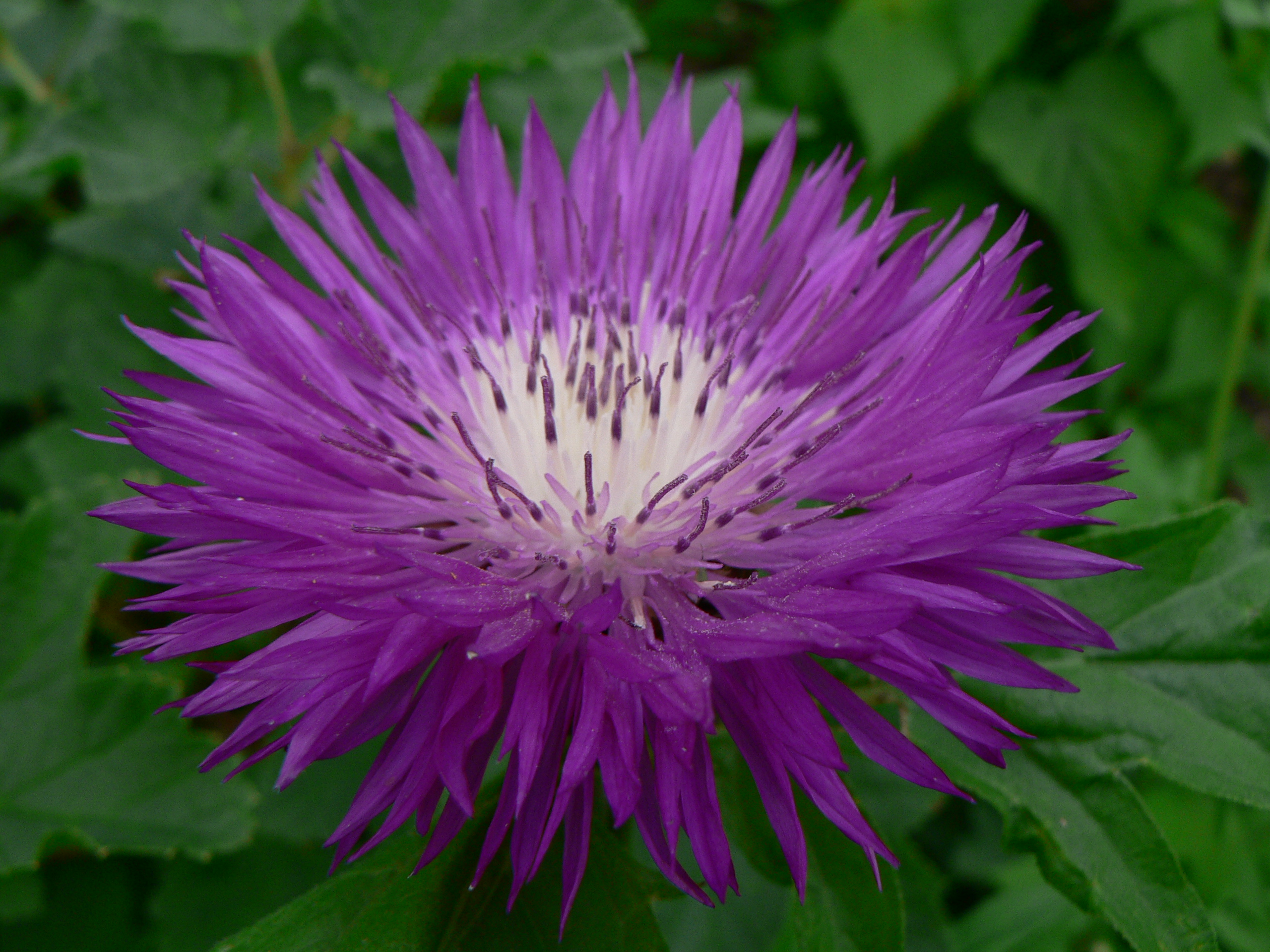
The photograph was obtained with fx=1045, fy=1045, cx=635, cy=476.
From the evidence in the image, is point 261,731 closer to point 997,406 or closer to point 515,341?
point 515,341

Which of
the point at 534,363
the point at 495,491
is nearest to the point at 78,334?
the point at 534,363

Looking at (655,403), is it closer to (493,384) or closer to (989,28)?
(493,384)

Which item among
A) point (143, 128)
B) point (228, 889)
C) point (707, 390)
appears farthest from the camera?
point (143, 128)

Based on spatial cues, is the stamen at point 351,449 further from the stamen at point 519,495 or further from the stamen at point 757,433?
the stamen at point 757,433

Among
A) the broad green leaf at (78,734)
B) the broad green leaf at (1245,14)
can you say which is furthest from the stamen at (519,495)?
the broad green leaf at (1245,14)

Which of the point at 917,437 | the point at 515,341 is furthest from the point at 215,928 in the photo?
the point at 917,437

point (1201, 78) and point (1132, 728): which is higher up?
point (1201, 78)

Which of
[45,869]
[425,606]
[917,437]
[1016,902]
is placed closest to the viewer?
[425,606]
